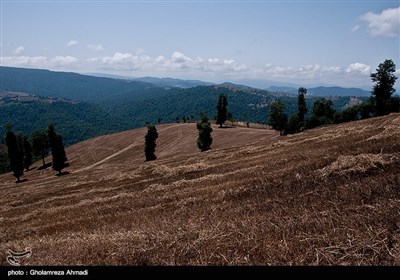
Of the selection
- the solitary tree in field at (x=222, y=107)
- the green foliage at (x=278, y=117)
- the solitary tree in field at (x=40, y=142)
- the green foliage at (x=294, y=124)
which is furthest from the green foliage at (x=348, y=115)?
the solitary tree in field at (x=40, y=142)

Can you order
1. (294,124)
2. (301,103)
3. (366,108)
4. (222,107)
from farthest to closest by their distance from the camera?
1. (222,107)
2. (366,108)
3. (294,124)
4. (301,103)

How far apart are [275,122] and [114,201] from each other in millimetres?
117062

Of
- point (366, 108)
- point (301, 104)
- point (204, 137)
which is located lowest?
point (204, 137)

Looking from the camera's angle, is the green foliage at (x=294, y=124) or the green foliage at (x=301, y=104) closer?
the green foliage at (x=301, y=104)

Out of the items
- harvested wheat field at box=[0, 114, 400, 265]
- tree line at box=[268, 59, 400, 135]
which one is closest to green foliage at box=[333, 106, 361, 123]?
tree line at box=[268, 59, 400, 135]

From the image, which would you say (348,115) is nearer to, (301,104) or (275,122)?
(301,104)

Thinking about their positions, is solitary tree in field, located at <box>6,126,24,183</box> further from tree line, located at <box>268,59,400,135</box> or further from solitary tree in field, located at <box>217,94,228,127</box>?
tree line, located at <box>268,59,400,135</box>

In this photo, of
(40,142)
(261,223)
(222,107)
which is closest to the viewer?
(261,223)

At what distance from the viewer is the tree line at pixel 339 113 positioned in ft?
337

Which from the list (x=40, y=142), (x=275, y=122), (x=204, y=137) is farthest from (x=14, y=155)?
(x=275, y=122)

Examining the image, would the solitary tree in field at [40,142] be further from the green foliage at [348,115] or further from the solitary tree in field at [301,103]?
the green foliage at [348,115]

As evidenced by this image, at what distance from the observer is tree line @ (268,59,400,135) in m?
103

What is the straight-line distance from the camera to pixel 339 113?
155375 mm

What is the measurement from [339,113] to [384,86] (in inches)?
2050
